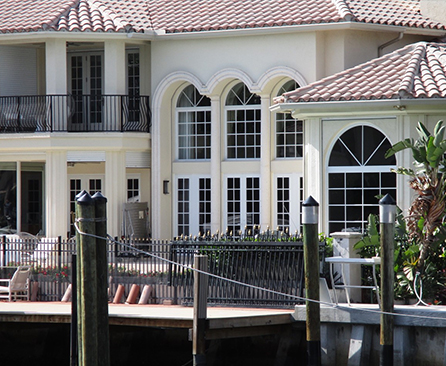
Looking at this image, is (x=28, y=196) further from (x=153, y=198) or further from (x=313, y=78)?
(x=313, y=78)

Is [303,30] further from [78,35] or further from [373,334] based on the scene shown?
[373,334]

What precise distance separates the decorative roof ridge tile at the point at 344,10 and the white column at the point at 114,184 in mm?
7037

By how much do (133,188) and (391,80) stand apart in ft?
30.4

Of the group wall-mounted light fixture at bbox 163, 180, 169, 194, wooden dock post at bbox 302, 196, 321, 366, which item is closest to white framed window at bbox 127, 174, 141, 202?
wall-mounted light fixture at bbox 163, 180, 169, 194

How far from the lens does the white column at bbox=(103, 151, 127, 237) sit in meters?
26.5

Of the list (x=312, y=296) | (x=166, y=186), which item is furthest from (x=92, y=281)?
(x=166, y=186)

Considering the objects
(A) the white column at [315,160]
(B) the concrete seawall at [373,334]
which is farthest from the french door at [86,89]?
(B) the concrete seawall at [373,334]

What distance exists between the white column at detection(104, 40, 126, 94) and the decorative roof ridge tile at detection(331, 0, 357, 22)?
5.91 meters

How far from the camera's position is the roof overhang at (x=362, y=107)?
67.5 ft

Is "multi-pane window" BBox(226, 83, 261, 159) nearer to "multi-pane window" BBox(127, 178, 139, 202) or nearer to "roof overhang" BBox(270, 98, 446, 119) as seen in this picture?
"multi-pane window" BBox(127, 178, 139, 202)

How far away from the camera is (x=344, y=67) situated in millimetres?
24688

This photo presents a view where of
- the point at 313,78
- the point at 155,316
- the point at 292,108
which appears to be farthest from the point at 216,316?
the point at 313,78

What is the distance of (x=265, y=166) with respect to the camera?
25.7 m

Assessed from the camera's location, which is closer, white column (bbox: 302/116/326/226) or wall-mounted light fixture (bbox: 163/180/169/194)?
white column (bbox: 302/116/326/226)
